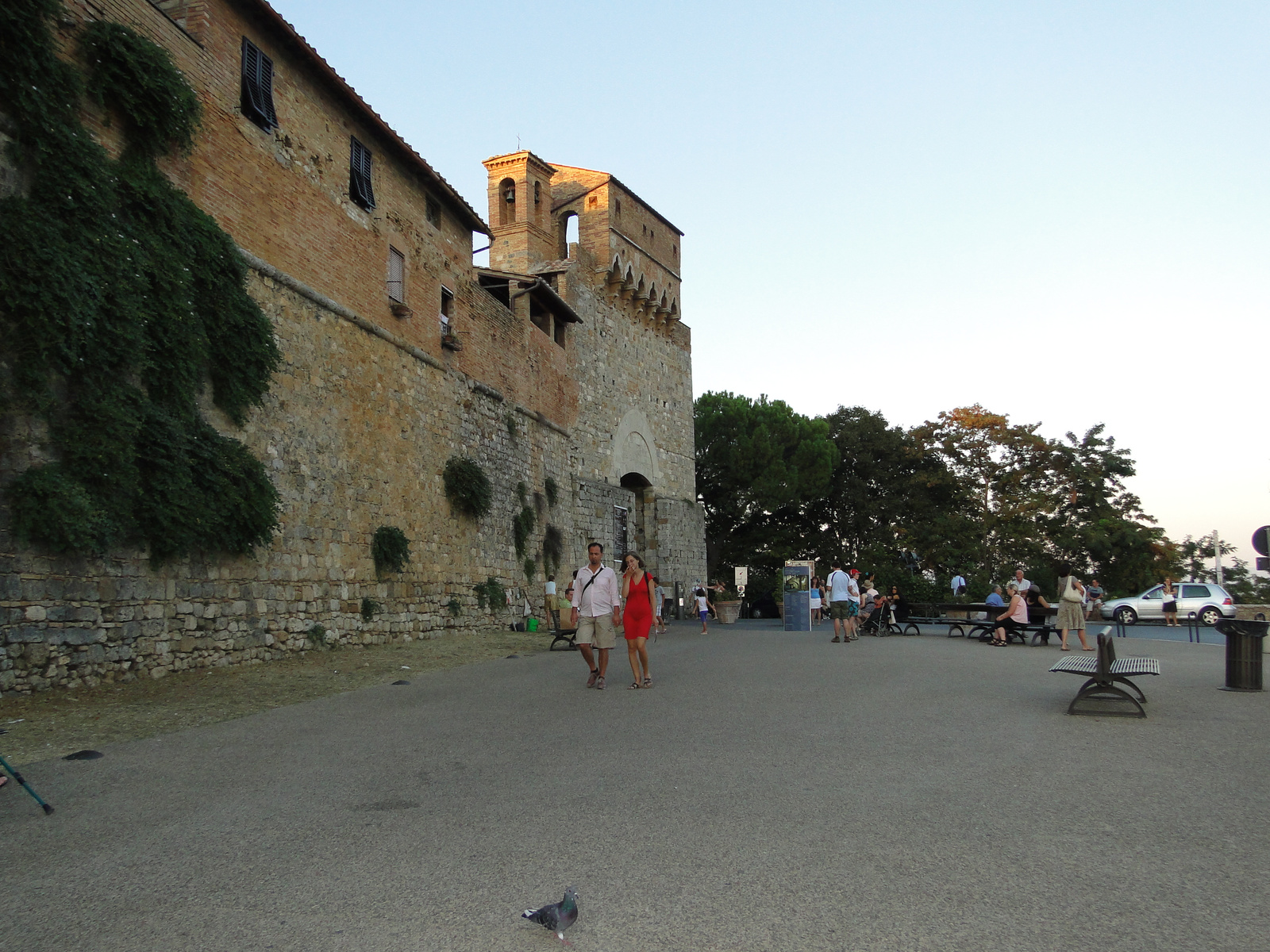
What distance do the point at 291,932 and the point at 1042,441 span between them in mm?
41518

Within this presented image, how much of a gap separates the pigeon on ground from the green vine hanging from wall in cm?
847

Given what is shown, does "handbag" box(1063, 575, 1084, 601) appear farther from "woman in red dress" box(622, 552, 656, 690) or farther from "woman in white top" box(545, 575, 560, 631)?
"woman in white top" box(545, 575, 560, 631)

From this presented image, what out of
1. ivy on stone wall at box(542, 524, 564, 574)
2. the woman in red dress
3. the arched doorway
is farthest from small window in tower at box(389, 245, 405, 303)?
the arched doorway

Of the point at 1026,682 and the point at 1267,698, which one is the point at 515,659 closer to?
the point at 1026,682

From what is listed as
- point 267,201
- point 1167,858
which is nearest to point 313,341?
point 267,201

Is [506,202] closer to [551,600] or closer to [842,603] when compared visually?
[551,600]

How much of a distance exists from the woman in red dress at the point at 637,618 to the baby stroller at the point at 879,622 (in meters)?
13.2

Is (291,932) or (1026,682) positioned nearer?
(291,932)

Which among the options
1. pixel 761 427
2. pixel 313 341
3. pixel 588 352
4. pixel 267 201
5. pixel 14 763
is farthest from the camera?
pixel 761 427

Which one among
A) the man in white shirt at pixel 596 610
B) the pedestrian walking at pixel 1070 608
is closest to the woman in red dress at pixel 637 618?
the man in white shirt at pixel 596 610

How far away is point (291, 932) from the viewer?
3346 mm

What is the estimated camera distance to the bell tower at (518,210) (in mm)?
29172

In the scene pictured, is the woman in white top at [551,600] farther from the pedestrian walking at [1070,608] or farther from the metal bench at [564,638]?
the pedestrian walking at [1070,608]

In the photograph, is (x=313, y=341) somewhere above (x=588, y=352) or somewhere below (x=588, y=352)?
below
